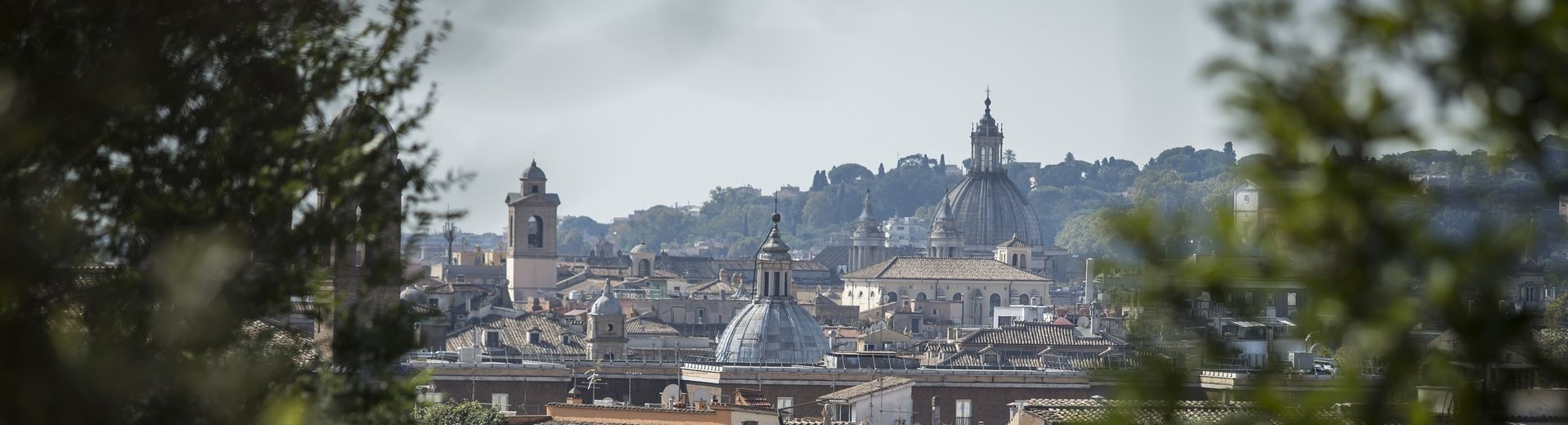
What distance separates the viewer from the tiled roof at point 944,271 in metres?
97.4

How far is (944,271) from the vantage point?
97.8m

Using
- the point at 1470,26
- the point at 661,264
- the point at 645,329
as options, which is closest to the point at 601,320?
the point at 645,329

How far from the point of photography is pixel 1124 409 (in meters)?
3.31

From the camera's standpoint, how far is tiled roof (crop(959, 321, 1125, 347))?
5725 cm

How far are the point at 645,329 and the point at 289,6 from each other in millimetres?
54027

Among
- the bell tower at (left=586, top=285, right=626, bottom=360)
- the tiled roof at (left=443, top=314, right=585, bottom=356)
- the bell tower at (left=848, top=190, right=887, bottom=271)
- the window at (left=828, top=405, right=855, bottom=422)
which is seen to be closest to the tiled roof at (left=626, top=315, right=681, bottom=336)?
the bell tower at (left=586, top=285, right=626, bottom=360)

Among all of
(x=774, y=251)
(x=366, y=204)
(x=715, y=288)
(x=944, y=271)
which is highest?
(x=774, y=251)

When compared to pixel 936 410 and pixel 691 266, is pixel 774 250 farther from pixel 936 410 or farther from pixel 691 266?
pixel 691 266

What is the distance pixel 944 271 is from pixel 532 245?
18445 mm

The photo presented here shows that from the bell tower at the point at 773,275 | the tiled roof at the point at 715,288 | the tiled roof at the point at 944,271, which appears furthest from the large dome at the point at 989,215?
the bell tower at the point at 773,275

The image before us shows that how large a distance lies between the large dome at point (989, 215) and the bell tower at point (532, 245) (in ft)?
173

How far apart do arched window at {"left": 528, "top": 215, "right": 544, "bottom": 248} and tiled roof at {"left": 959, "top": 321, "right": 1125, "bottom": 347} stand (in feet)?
126

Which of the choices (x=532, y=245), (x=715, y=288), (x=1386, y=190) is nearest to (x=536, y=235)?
(x=532, y=245)

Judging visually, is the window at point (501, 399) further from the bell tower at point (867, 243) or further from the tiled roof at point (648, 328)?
the bell tower at point (867, 243)
